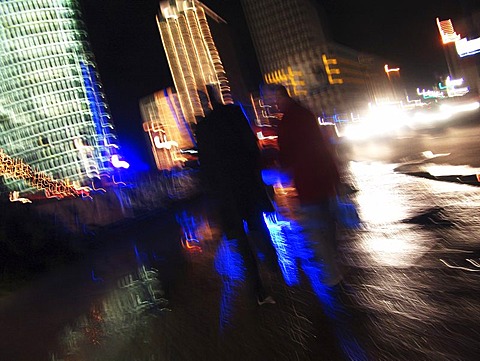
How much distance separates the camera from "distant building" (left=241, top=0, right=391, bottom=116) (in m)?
101

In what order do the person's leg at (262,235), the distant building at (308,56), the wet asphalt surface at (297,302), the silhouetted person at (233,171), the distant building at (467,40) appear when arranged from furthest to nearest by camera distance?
1. the distant building at (308,56)
2. the distant building at (467,40)
3. the person's leg at (262,235)
4. the silhouetted person at (233,171)
5. the wet asphalt surface at (297,302)

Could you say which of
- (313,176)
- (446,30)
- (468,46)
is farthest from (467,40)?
(313,176)

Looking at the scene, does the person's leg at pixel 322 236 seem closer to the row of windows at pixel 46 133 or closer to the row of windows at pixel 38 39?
the row of windows at pixel 46 133

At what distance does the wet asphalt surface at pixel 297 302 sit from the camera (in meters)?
3.30

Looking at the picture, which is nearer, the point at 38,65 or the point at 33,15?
the point at 38,65

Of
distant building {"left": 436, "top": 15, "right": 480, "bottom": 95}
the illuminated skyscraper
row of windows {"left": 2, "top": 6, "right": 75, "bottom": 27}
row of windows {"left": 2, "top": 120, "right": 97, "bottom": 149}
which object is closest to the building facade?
distant building {"left": 436, "top": 15, "right": 480, "bottom": 95}

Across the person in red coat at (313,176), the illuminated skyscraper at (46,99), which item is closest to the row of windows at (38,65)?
the illuminated skyscraper at (46,99)

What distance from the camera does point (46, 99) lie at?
90.9m

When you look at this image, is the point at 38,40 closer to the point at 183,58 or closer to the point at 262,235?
the point at 183,58

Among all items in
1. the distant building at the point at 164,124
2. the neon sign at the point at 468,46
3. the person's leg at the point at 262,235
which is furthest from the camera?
the distant building at the point at 164,124

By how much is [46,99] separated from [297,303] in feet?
320

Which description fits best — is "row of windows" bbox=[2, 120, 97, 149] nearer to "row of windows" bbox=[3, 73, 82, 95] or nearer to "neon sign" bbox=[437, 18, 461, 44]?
"row of windows" bbox=[3, 73, 82, 95]

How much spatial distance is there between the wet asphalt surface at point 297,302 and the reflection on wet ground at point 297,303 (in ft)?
0.05

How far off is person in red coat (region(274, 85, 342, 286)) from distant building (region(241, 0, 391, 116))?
312ft
